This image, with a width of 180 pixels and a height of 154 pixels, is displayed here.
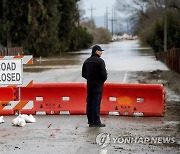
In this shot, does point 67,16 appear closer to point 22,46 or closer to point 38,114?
point 22,46

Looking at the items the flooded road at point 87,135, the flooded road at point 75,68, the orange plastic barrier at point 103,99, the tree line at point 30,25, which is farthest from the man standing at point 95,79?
the tree line at point 30,25

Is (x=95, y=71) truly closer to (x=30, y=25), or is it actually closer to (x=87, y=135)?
(x=87, y=135)

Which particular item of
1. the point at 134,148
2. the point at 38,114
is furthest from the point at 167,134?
the point at 38,114

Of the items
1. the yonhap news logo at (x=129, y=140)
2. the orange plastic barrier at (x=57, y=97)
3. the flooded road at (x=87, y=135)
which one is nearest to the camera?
the flooded road at (x=87, y=135)

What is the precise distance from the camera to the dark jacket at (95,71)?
430 inches

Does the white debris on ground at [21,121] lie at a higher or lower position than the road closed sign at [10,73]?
lower

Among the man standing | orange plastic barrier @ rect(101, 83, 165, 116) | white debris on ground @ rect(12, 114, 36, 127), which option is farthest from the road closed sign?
orange plastic barrier @ rect(101, 83, 165, 116)

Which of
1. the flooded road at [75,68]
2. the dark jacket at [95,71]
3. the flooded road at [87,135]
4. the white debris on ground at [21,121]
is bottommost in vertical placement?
the flooded road at [75,68]

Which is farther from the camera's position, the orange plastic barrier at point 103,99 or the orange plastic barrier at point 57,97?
the orange plastic barrier at point 57,97

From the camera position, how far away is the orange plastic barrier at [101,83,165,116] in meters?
12.6

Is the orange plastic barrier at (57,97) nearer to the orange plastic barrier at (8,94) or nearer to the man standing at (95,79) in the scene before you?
the orange plastic barrier at (8,94)

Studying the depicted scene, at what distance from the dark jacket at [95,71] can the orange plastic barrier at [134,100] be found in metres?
1.93

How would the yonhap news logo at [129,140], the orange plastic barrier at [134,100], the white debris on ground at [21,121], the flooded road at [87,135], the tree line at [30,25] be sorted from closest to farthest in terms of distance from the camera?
the flooded road at [87,135]
the yonhap news logo at [129,140]
the white debris on ground at [21,121]
the orange plastic barrier at [134,100]
the tree line at [30,25]

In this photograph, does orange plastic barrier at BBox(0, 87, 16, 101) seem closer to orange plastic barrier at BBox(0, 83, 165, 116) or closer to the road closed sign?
orange plastic barrier at BBox(0, 83, 165, 116)
